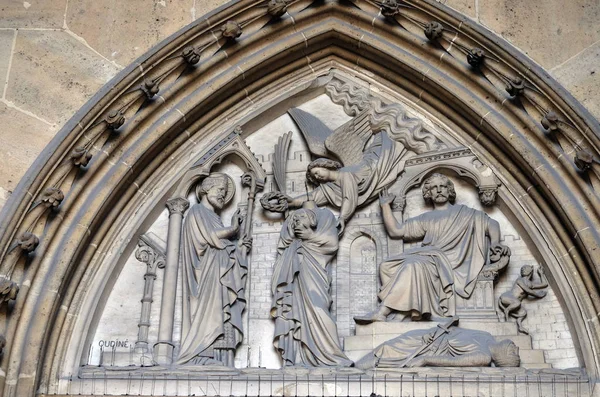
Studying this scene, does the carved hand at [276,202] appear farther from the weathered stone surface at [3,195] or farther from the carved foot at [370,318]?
the weathered stone surface at [3,195]

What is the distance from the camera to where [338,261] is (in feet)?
28.8

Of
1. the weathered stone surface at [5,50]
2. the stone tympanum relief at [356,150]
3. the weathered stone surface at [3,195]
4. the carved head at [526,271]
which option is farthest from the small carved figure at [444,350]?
the weathered stone surface at [5,50]

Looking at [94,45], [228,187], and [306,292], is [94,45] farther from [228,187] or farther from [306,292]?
[306,292]

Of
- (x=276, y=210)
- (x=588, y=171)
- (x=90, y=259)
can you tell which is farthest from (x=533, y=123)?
(x=90, y=259)

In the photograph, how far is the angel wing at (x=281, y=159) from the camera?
9.14 m

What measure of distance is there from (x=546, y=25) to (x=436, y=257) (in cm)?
210

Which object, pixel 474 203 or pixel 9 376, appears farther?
pixel 474 203

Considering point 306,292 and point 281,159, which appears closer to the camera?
point 306,292

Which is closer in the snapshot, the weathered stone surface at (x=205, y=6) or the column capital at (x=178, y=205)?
the column capital at (x=178, y=205)

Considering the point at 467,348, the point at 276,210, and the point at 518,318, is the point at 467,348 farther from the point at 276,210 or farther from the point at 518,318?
the point at 276,210

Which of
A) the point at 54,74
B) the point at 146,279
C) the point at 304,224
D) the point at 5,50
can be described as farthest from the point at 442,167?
the point at 5,50

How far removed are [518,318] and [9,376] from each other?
3770mm

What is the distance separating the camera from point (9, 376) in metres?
7.99

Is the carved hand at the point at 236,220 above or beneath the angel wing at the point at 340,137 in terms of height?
beneath
